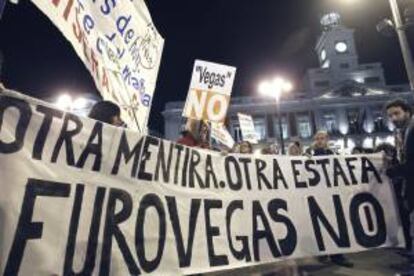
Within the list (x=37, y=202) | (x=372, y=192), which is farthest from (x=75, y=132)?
(x=372, y=192)

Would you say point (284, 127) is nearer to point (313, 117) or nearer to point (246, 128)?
point (313, 117)

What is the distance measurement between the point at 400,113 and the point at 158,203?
2.75 m

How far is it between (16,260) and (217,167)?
2.06 meters

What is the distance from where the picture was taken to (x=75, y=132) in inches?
114

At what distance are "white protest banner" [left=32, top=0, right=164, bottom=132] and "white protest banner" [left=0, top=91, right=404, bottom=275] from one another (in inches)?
27.3

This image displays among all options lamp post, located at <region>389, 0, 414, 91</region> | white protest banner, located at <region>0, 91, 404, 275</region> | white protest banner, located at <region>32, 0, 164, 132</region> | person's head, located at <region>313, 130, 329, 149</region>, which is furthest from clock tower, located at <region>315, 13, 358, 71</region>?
white protest banner, located at <region>32, 0, 164, 132</region>

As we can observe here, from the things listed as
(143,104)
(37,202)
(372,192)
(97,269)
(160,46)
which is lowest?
(97,269)

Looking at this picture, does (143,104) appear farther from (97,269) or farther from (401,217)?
(401,217)

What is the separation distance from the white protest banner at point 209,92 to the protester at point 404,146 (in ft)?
7.51

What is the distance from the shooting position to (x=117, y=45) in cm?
396

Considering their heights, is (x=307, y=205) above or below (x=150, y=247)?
above

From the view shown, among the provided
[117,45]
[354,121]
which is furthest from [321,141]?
[354,121]

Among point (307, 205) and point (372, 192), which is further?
point (372, 192)

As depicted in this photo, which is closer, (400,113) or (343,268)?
(400,113)
